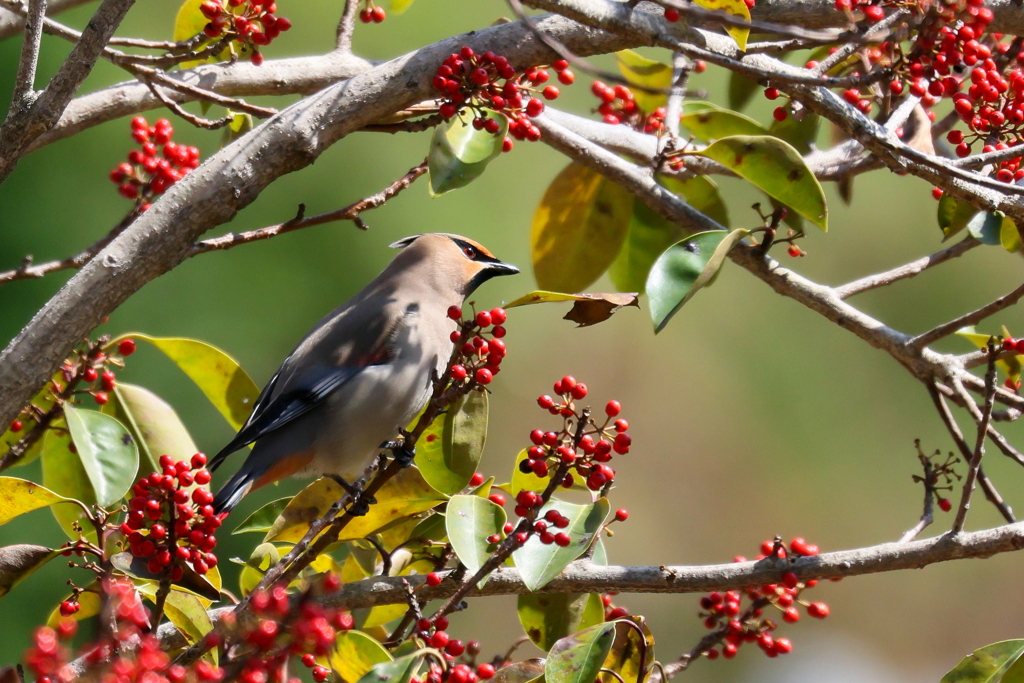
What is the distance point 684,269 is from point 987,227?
0.66m

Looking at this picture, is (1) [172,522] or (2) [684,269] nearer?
(1) [172,522]

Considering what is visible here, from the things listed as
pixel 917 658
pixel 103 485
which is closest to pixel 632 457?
pixel 917 658

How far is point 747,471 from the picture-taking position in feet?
29.7

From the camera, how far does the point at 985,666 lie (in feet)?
5.93

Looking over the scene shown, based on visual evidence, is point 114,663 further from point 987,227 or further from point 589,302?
point 987,227

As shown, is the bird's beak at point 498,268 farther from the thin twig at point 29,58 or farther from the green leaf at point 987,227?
the thin twig at point 29,58

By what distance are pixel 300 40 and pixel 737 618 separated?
5.33m

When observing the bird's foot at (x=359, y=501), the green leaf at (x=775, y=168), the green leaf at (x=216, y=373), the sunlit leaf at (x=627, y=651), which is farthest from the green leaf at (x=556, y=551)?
the green leaf at (x=216, y=373)

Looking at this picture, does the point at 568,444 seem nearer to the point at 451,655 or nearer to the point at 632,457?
the point at 451,655

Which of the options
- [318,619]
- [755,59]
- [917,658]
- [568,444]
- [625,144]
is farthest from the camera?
[917,658]

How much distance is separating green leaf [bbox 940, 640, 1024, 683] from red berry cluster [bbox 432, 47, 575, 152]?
1.26 m

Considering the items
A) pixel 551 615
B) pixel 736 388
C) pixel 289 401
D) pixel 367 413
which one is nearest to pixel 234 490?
pixel 289 401

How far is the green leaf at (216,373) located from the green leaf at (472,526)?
85 centimetres

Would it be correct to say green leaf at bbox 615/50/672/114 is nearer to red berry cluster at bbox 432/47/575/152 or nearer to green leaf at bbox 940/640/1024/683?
red berry cluster at bbox 432/47/575/152
